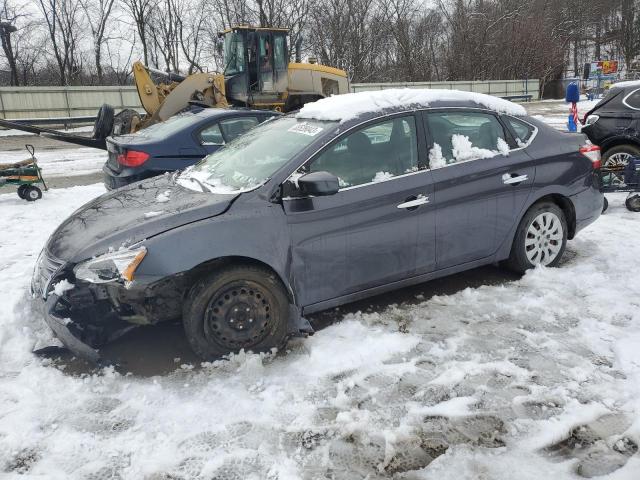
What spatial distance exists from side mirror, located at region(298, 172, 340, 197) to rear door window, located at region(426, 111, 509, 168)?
104 centimetres

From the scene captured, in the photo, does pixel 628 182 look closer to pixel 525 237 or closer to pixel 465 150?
pixel 525 237

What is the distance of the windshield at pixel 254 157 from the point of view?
397cm

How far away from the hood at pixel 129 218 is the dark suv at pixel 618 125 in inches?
261

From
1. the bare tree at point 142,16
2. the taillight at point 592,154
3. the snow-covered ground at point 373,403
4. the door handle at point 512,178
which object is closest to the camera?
the snow-covered ground at point 373,403

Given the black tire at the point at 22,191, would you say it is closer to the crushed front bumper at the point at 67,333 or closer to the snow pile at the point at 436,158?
the crushed front bumper at the point at 67,333

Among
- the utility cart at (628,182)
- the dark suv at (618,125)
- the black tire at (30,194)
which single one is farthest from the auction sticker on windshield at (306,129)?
the black tire at (30,194)

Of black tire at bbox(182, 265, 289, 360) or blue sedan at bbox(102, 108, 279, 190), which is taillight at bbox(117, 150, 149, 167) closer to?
blue sedan at bbox(102, 108, 279, 190)

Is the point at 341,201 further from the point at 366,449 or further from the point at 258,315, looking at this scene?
the point at 366,449

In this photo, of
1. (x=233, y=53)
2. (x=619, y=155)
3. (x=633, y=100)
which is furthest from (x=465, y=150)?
(x=233, y=53)

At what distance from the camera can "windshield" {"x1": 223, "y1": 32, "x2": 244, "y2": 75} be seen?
14477mm

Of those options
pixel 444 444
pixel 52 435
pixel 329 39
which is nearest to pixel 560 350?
pixel 444 444

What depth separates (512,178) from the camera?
15.4ft

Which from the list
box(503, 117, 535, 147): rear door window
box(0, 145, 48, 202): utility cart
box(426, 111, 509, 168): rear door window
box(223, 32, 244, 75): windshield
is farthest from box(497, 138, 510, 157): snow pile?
box(223, 32, 244, 75): windshield

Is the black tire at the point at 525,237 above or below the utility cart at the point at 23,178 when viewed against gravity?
below
